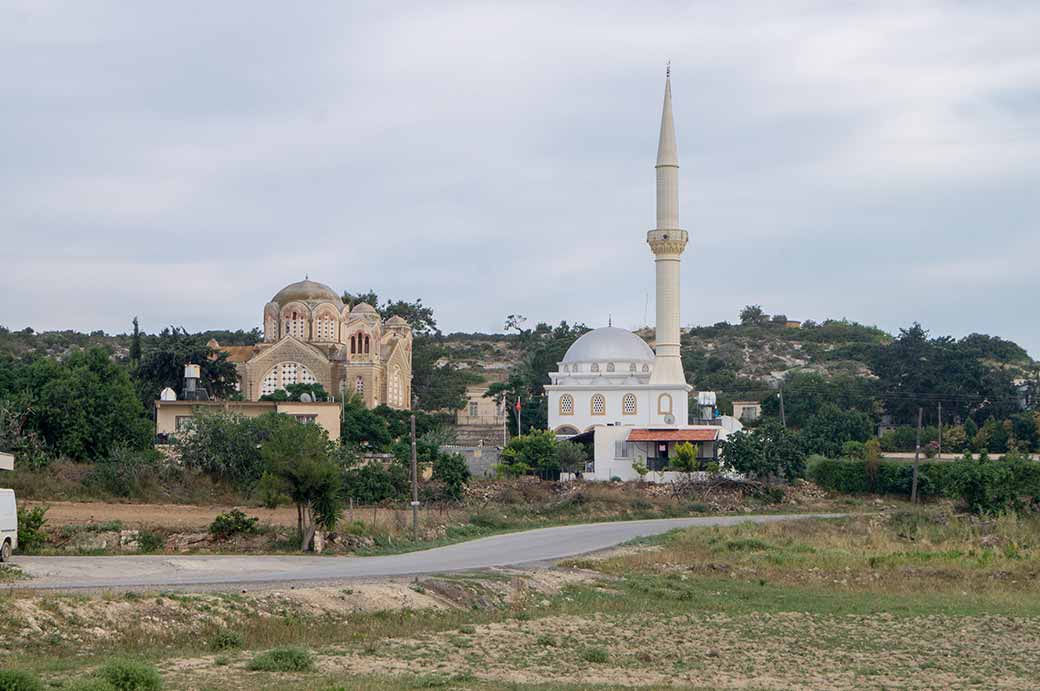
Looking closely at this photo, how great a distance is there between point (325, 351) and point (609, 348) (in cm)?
1615

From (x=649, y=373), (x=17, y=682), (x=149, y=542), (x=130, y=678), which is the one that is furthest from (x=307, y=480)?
(x=649, y=373)

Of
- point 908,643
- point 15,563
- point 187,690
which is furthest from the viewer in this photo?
point 15,563

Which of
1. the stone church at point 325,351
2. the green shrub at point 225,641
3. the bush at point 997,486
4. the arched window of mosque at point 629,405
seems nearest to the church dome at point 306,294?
the stone church at point 325,351

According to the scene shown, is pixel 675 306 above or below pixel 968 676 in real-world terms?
above

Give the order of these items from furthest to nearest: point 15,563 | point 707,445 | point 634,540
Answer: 1. point 707,445
2. point 634,540
3. point 15,563

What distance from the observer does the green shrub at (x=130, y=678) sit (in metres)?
15.4

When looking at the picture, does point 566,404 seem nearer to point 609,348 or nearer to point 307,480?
point 609,348

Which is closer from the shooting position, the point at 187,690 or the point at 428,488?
the point at 187,690

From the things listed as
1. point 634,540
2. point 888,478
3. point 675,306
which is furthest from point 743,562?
point 675,306

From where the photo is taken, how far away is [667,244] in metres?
72.2

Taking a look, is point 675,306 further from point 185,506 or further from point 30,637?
point 30,637

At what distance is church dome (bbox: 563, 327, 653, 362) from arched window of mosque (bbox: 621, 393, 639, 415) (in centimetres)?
275

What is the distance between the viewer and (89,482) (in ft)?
147

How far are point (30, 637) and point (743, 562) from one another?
19.3 metres
